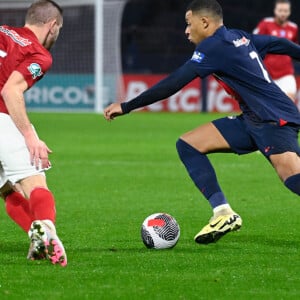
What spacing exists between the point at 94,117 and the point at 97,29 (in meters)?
2.49

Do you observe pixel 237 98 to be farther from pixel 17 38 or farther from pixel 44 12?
pixel 17 38

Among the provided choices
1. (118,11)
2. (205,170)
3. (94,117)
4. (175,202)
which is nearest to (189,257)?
(205,170)

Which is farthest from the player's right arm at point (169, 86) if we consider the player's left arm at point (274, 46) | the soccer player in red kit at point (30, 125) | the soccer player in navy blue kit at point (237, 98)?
the soccer player in red kit at point (30, 125)

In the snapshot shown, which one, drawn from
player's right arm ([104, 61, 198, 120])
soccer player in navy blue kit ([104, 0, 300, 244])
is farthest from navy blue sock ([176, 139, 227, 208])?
player's right arm ([104, 61, 198, 120])

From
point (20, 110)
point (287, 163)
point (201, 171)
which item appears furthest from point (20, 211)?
point (287, 163)

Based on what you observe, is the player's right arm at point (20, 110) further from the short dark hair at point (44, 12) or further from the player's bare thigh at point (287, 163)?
the player's bare thigh at point (287, 163)

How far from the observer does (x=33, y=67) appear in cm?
642

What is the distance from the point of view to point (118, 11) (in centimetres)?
2823

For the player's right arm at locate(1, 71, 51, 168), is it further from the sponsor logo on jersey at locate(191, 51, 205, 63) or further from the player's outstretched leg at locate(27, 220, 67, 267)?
the sponsor logo on jersey at locate(191, 51, 205, 63)

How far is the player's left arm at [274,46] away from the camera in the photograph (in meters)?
7.79

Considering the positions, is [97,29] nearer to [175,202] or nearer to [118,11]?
[118,11]

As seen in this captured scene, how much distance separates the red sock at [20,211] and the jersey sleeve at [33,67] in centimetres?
110

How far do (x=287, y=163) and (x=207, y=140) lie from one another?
0.76 m

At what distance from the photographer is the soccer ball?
7.39 meters
